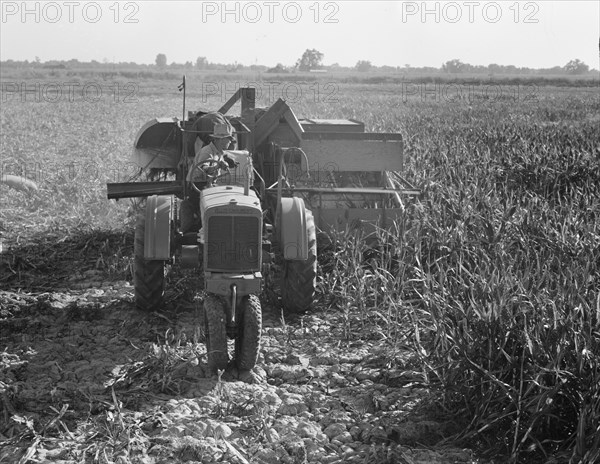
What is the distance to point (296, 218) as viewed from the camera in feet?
22.0

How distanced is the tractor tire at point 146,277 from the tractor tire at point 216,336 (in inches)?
56.3

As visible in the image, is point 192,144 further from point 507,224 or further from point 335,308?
point 507,224

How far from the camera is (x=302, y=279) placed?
6859mm

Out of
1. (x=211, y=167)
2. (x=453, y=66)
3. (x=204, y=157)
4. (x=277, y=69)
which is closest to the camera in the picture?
(x=211, y=167)

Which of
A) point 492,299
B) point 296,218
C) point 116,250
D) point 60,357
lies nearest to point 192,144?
point 116,250

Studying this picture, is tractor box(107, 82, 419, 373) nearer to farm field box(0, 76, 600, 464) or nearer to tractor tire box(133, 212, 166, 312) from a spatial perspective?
tractor tire box(133, 212, 166, 312)

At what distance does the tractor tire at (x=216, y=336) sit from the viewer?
5539 millimetres

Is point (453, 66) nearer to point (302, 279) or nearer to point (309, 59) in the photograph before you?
point (309, 59)

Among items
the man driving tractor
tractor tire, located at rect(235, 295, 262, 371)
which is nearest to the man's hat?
the man driving tractor

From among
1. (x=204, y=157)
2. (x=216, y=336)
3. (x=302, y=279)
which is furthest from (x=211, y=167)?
(x=216, y=336)

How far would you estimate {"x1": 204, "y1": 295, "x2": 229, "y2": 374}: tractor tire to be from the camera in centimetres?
554

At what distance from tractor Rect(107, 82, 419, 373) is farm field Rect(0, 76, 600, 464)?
0.91 ft

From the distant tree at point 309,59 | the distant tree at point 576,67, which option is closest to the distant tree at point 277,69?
the distant tree at point 309,59

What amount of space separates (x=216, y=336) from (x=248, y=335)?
0.70 ft
